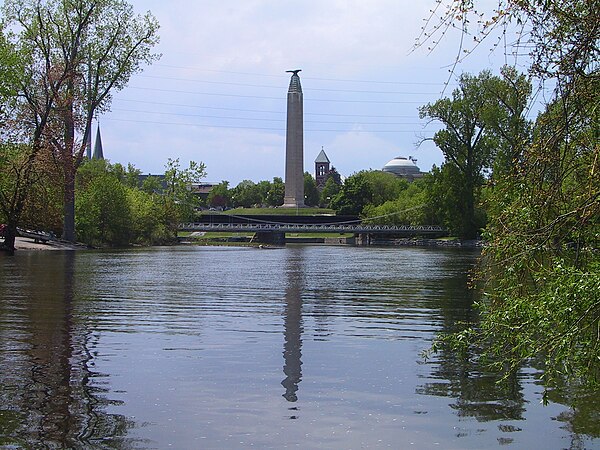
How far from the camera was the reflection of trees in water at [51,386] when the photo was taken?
8594 mm

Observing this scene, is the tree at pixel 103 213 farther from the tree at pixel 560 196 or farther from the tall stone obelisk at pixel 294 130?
the tree at pixel 560 196

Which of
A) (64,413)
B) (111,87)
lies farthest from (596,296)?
(111,87)

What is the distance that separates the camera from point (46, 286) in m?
25.5

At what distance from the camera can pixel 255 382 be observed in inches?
444

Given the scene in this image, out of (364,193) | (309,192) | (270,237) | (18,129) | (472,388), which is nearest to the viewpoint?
(472,388)

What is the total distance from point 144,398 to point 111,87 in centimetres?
4544

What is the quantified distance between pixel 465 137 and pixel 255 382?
61811 mm

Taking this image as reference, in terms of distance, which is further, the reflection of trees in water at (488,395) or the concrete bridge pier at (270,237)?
the concrete bridge pier at (270,237)

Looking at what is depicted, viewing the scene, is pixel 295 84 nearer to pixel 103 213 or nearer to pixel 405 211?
pixel 405 211

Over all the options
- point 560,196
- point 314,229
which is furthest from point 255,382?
point 314,229

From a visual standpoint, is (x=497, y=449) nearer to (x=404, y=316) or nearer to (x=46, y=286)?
(x=404, y=316)

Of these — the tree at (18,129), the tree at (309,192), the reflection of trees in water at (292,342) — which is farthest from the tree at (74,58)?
the tree at (309,192)

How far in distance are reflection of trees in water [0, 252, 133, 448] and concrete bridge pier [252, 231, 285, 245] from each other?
81762 millimetres

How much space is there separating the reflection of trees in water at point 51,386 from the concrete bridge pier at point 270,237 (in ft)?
268
